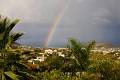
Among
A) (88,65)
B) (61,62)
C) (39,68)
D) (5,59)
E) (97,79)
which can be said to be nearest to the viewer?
(5,59)

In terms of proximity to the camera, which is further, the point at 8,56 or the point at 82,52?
the point at 82,52

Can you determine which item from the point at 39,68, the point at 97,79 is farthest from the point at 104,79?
the point at 39,68

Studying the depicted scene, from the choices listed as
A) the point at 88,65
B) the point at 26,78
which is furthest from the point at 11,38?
the point at 88,65

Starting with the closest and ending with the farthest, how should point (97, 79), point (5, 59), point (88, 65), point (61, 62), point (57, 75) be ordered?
point (5, 59)
point (97, 79)
point (57, 75)
point (88, 65)
point (61, 62)

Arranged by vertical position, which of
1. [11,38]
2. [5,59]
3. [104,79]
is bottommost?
[104,79]

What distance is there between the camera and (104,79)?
77.7 ft

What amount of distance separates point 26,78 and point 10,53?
1.88m

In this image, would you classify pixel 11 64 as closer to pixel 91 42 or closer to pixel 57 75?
pixel 57 75

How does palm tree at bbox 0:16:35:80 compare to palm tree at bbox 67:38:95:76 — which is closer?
palm tree at bbox 0:16:35:80

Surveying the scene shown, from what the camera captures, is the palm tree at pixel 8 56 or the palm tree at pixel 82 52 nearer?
the palm tree at pixel 8 56

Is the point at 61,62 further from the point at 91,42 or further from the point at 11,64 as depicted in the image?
the point at 11,64

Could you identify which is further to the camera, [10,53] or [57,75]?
[57,75]

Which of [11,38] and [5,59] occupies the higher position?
[11,38]

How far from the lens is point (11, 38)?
68.6 ft
